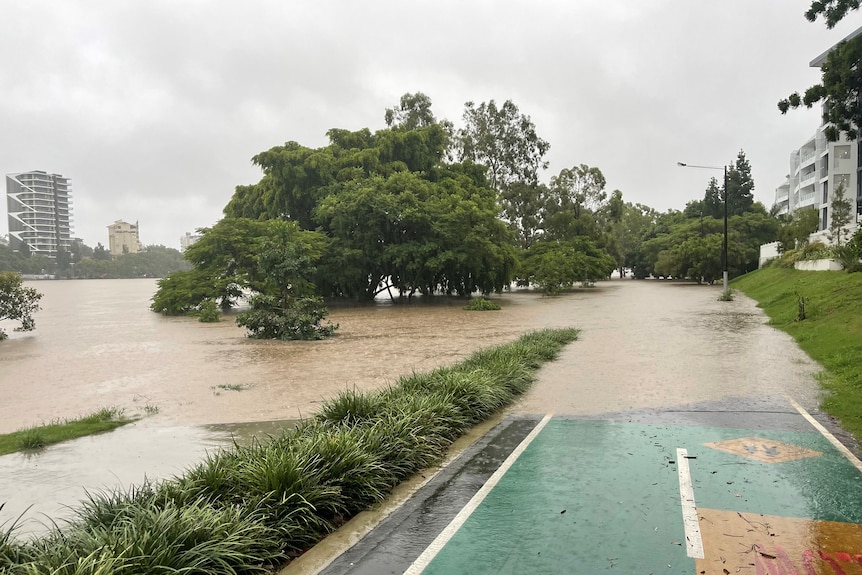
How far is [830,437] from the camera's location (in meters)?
7.21

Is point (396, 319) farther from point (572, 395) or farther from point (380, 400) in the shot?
point (380, 400)

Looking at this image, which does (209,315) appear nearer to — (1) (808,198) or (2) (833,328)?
(2) (833,328)

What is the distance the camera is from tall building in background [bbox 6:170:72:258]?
113081mm

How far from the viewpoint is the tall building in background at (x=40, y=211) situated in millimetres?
113081

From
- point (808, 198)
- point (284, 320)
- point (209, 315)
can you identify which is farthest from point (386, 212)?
point (808, 198)

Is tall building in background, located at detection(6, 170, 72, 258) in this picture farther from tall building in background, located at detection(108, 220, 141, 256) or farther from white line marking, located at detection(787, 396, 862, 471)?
white line marking, located at detection(787, 396, 862, 471)

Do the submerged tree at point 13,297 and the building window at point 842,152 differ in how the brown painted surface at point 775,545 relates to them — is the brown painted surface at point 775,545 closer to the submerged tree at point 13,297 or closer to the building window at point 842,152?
the submerged tree at point 13,297

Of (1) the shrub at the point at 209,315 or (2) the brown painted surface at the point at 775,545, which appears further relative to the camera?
(1) the shrub at the point at 209,315

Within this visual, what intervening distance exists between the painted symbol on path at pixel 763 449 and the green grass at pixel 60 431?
8.03 meters

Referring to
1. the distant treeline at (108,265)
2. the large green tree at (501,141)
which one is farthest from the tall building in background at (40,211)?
the large green tree at (501,141)

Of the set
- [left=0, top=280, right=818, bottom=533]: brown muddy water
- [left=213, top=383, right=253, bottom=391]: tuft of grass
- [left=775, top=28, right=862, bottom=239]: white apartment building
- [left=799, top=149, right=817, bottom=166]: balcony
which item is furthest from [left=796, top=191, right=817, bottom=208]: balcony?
[left=213, top=383, right=253, bottom=391]: tuft of grass

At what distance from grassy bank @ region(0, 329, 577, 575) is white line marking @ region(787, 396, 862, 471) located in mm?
4182

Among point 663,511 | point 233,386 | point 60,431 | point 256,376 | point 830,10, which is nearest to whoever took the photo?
point 663,511

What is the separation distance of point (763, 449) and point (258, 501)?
5.39 m
